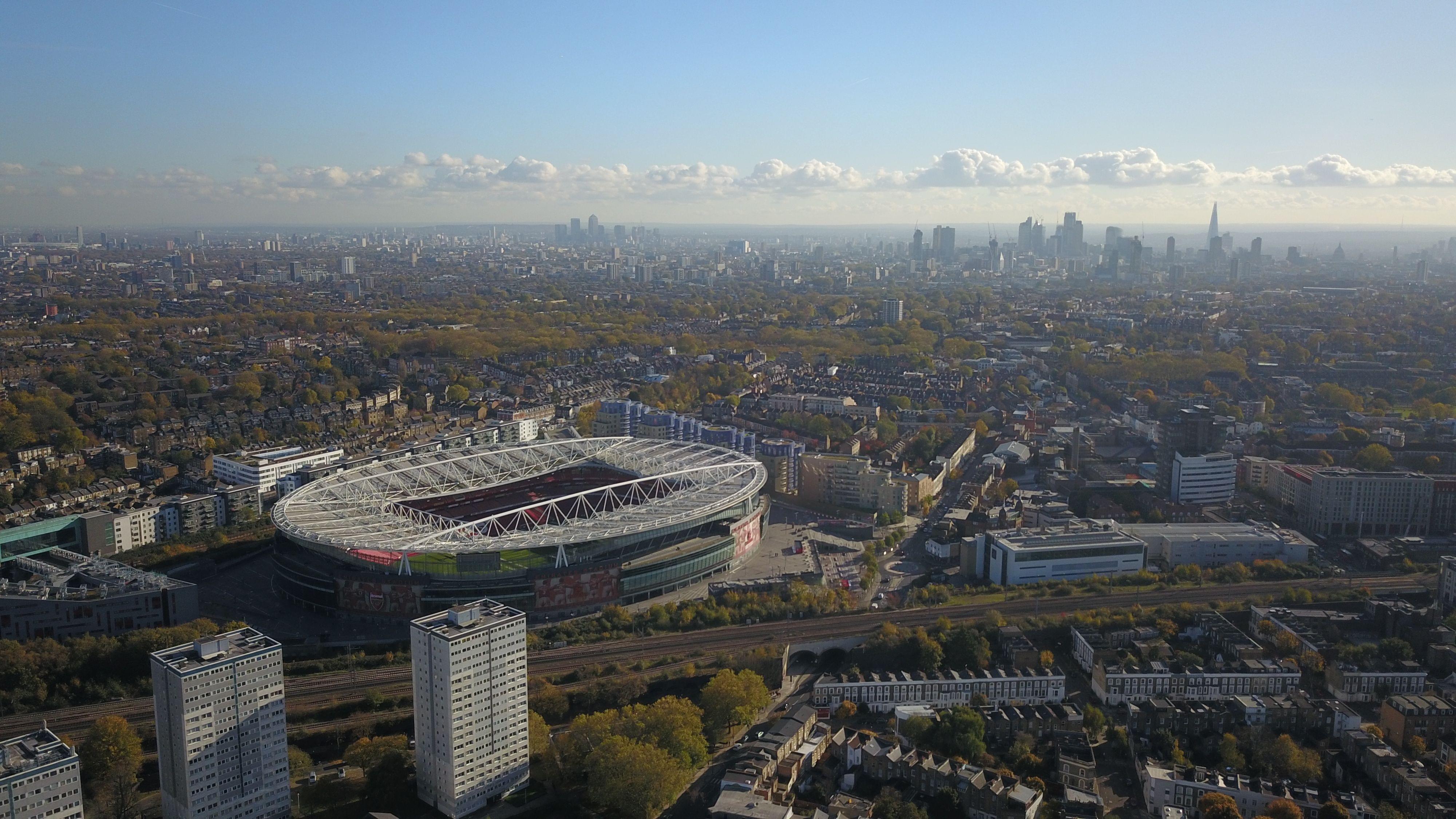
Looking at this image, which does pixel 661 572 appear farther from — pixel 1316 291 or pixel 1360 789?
pixel 1316 291

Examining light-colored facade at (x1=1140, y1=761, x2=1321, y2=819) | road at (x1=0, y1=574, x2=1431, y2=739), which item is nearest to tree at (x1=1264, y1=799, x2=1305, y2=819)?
light-colored facade at (x1=1140, y1=761, x2=1321, y2=819)

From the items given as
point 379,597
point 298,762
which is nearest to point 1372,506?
point 379,597

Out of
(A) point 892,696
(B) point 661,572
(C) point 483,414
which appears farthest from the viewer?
(C) point 483,414

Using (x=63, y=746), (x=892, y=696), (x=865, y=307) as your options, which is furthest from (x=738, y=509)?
(x=865, y=307)

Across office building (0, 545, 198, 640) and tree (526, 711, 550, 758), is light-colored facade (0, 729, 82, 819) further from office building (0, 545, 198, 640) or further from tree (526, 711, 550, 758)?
office building (0, 545, 198, 640)

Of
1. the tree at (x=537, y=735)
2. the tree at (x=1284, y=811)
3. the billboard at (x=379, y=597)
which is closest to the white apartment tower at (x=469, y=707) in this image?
the tree at (x=537, y=735)

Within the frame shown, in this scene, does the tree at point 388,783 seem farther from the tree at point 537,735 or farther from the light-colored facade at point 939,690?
the light-colored facade at point 939,690
